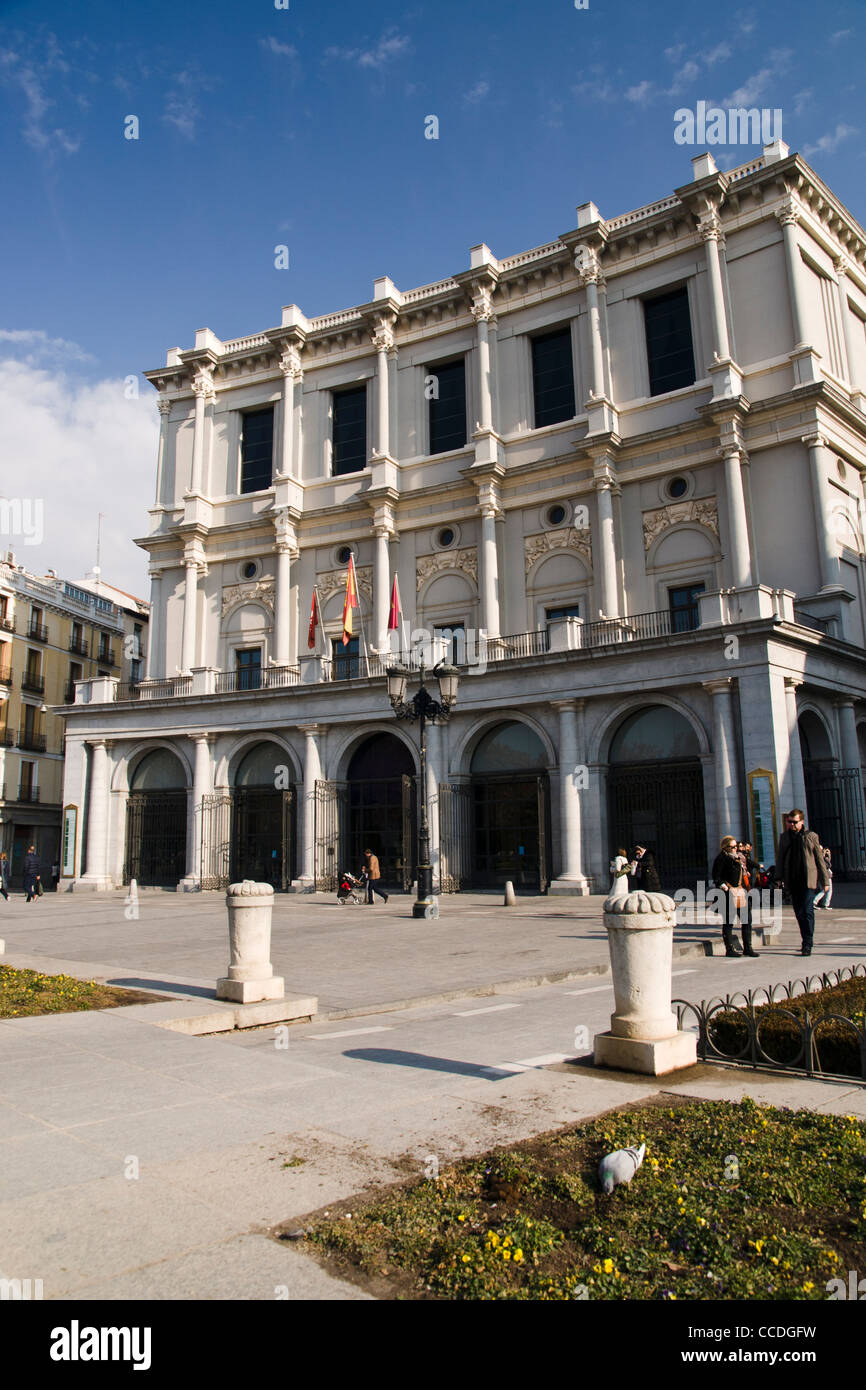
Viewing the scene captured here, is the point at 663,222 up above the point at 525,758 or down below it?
above

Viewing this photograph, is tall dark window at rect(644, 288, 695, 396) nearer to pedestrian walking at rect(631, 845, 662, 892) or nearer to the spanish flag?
the spanish flag

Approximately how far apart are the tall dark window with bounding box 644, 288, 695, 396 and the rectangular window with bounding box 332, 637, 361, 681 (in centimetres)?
1371

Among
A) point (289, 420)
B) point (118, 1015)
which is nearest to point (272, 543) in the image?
point (289, 420)

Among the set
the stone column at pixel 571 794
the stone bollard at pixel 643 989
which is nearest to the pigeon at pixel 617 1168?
the stone bollard at pixel 643 989

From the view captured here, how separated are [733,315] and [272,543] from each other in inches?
726

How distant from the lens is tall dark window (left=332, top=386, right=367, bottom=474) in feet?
121

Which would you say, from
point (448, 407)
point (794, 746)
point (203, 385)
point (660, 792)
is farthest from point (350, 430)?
point (794, 746)

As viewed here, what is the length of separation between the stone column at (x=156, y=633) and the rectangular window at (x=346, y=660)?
24.2ft

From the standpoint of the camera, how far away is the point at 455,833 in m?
28.5

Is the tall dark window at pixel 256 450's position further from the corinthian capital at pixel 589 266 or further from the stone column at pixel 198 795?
the corinthian capital at pixel 589 266

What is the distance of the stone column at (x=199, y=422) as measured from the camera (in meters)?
38.8

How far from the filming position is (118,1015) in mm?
8547

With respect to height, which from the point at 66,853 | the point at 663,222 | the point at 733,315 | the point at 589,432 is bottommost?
the point at 66,853
